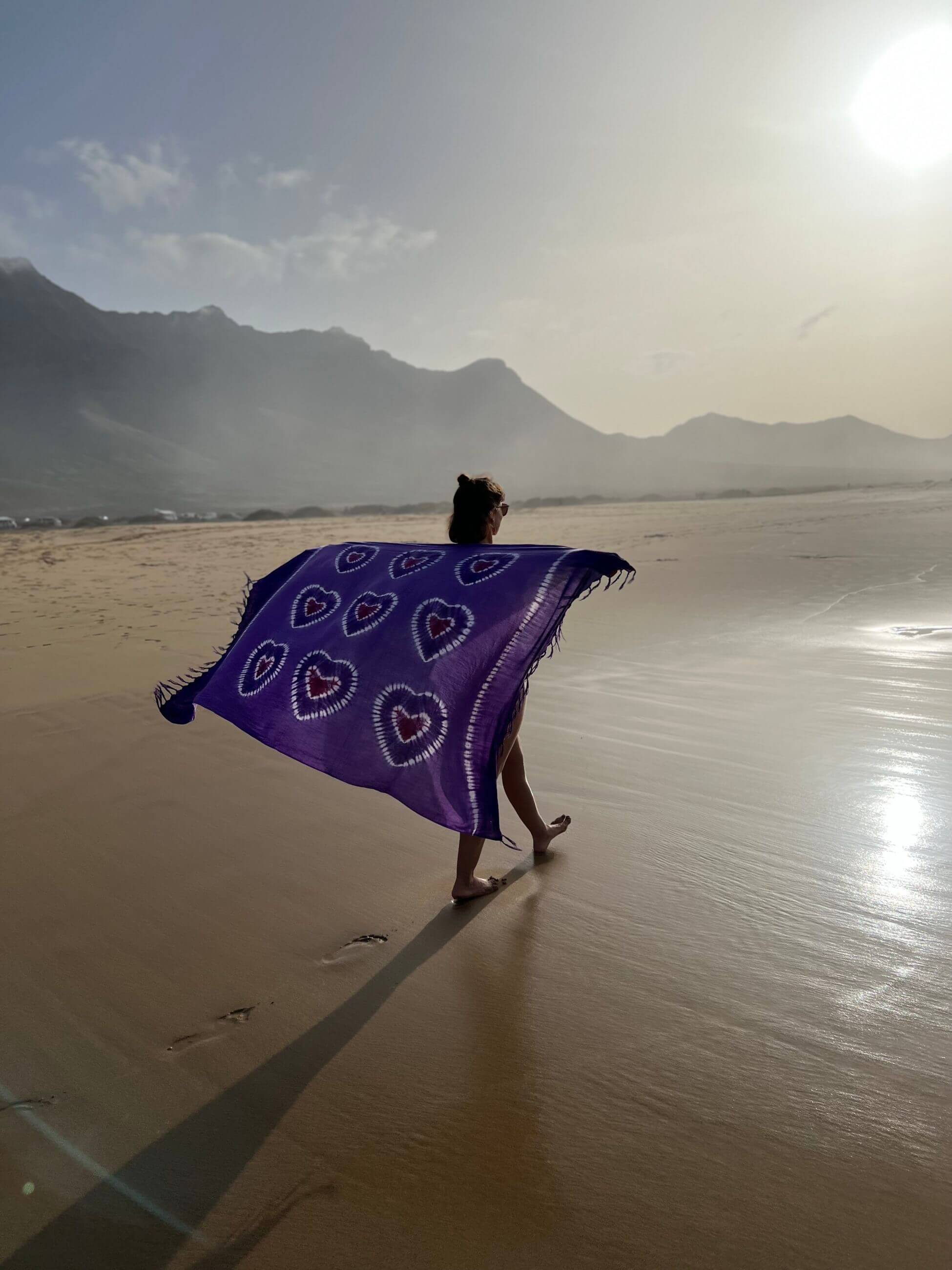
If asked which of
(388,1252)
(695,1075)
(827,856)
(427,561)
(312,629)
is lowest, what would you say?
(388,1252)

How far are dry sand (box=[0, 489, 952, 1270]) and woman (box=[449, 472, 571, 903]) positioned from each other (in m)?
0.10

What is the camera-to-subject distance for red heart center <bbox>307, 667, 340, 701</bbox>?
274 cm

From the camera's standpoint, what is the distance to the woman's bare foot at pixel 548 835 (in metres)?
3.23

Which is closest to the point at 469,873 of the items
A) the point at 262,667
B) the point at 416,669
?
the point at 416,669

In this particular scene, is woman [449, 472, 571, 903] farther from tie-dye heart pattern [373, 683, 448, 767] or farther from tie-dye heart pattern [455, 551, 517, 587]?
tie-dye heart pattern [373, 683, 448, 767]

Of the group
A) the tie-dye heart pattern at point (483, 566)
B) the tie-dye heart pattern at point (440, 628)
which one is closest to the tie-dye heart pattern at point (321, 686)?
the tie-dye heart pattern at point (440, 628)

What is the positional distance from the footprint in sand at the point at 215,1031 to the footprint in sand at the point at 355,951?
0.97 feet

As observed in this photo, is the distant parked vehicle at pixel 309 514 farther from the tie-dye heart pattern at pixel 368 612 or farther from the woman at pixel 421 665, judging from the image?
the tie-dye heart pattern at pixel 368 612

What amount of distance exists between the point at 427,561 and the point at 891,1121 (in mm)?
2060

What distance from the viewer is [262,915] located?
9.27ft

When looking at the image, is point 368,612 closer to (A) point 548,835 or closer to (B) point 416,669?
(B) point 416,669

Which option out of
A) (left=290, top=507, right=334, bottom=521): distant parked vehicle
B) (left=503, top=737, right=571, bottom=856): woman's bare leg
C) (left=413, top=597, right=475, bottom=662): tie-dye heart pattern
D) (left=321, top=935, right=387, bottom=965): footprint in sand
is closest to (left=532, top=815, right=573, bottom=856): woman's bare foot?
(left=503, top=737, right=571, bottom=856): woman's bare leg

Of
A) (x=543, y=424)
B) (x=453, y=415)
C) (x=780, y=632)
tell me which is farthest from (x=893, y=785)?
(x=543, y=424)

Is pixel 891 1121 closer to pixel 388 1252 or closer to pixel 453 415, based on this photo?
pixel 388 1252
